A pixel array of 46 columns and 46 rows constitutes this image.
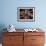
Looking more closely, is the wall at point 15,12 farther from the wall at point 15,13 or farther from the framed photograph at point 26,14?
the framed photograph at point 26,14

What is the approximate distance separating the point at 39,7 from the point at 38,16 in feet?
0.99

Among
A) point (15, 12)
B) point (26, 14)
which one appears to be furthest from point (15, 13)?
point (26, 14)

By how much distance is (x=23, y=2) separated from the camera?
434 cm

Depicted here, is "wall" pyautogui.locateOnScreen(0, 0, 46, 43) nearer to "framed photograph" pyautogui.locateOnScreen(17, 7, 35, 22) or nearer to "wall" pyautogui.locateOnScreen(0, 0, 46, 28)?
"wall" pyautogui.locateOnScreen(0, 0, 46, 28)

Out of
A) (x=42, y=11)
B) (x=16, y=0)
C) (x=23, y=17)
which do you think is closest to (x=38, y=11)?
(x=42, y=11)

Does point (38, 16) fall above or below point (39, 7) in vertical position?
below

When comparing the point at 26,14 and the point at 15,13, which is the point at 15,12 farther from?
the point at 26,14

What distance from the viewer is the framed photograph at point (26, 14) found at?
4.34 m

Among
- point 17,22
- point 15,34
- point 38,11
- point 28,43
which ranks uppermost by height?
point 38,11

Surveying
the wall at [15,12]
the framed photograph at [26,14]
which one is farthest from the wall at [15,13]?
the framed photograph at [26,14]

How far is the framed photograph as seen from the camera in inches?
171

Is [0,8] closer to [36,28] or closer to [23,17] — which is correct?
[23,17]

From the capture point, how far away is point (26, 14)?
437cm

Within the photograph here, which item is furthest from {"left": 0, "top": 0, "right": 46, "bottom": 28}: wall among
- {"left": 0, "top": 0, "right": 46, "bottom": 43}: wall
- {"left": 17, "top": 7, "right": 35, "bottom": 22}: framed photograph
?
{"left": 17, "top": 7, "right": 35, "bottom": 22}: framed photograph
